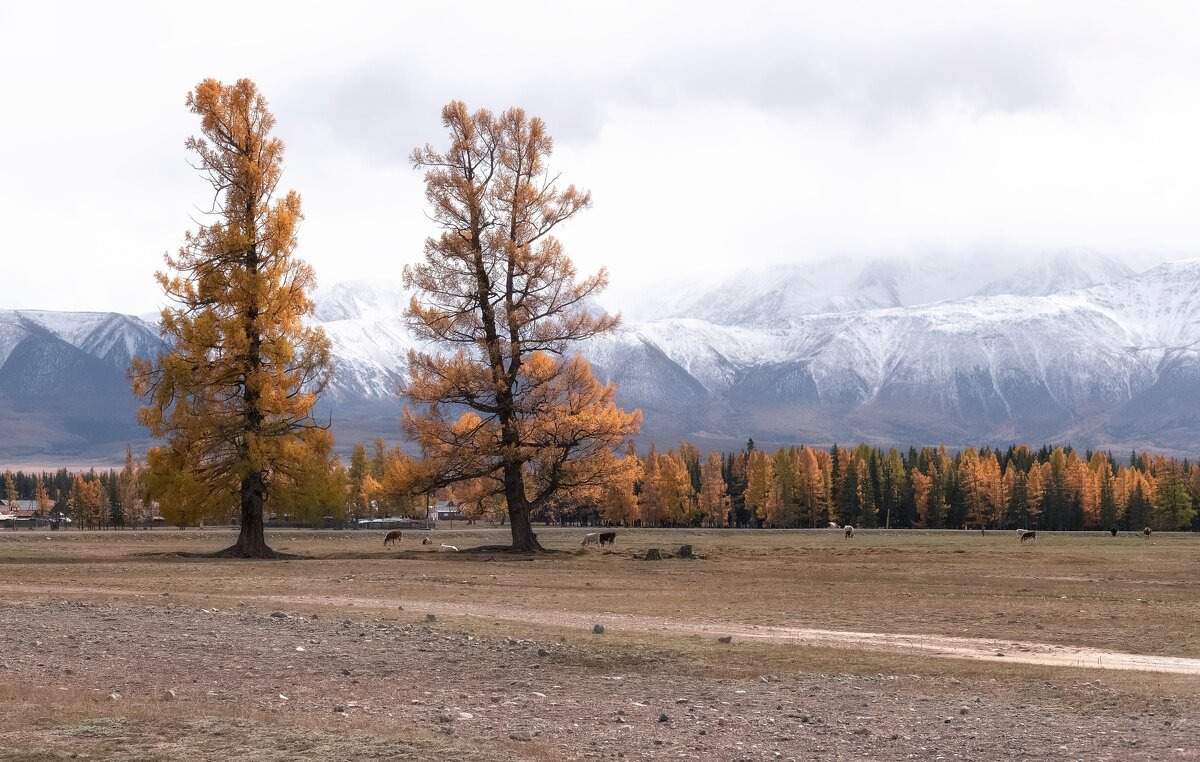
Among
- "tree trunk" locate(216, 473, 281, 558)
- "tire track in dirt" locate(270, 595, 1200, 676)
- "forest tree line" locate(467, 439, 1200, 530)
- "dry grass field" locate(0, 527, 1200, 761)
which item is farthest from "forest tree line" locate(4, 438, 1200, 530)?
"tire track in dirt" locate(270, 595, 1200, 676)

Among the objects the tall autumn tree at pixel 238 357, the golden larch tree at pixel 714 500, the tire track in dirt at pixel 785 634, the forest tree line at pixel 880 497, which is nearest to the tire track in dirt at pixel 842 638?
the tire track in dirt at pixel 785 634

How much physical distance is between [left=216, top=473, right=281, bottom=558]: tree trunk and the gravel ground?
25.4 m

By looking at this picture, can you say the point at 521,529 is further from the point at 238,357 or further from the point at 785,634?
the point at 785,634

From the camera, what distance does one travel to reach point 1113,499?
165 metres

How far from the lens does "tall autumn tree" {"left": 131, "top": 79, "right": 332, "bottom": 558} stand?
46438 millimetres

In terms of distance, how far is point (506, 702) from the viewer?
1641 centimetres

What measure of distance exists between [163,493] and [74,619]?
2502 cm

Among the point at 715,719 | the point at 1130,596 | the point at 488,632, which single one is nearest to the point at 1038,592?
the point at 1130,596

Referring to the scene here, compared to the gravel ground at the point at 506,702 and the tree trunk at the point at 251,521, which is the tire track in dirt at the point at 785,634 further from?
the tree trunk at the point at 251,521

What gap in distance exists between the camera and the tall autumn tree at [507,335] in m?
49.9

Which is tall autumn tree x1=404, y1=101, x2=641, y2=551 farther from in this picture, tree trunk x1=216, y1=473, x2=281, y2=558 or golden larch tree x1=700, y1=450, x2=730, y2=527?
golden larch tree x1=700, y1=450, x2=730, y2=527

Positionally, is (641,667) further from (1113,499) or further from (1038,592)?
(1113,499)

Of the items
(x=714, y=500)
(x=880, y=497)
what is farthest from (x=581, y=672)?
(x=714, y=500)

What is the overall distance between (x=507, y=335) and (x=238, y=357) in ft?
35.9
